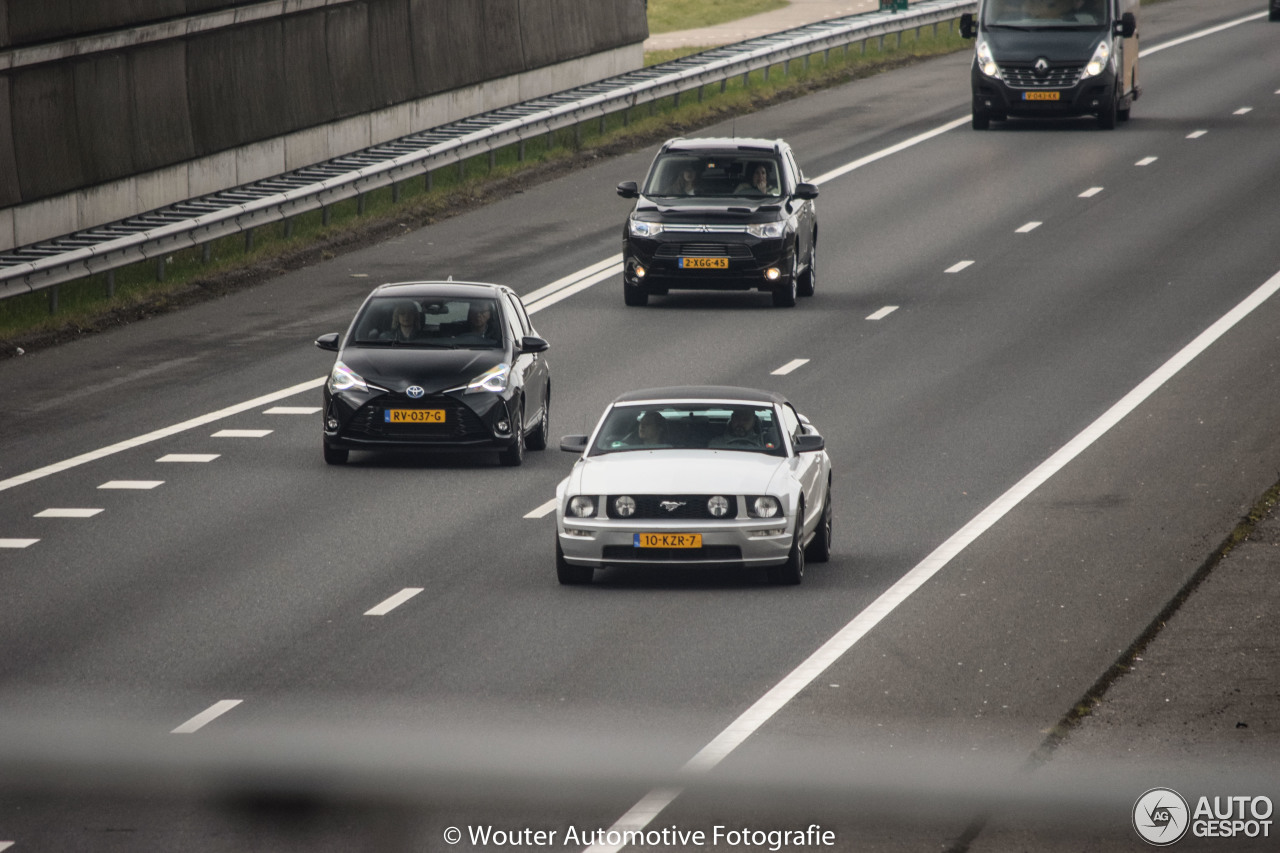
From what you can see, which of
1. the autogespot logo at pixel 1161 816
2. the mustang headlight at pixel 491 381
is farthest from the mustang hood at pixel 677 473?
the autogespot logo at pixel 1161 816

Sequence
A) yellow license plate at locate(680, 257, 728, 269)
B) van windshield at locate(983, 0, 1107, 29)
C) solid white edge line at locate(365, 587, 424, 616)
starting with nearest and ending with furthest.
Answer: solid white edge line at locate(365, 587, 424, 616)
yellow license plate at locate(680, 257, 728, 269)
van windshield at locate(983, 0, 1107, 29)

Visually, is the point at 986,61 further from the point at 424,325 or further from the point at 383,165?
the point at 424,325

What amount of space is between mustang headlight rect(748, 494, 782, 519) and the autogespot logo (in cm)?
526

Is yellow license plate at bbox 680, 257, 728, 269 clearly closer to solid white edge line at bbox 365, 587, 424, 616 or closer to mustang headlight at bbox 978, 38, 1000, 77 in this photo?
solid white edge line at bbox 365, 587, 424, 616

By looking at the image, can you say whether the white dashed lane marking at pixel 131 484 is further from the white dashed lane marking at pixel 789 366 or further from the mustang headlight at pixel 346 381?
the white dashed lane marking at pixel 789 366

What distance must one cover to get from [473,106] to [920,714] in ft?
104

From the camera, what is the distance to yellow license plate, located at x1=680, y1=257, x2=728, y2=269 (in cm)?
3011

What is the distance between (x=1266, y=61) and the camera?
55.9m

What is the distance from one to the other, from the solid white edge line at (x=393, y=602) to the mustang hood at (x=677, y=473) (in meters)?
1.28

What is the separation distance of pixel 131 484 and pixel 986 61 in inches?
1023

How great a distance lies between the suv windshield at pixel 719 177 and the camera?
30.3m

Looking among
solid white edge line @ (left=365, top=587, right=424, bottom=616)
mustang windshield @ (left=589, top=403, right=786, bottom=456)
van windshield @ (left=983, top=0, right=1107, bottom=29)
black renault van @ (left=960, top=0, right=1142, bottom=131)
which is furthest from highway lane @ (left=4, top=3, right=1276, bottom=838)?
van windshield @ (left=983, top=0, right=1107, bottom=29)

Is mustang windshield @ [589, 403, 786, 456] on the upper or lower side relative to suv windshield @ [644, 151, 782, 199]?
upper

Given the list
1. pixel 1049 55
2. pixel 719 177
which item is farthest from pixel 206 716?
pixel 1049 55
